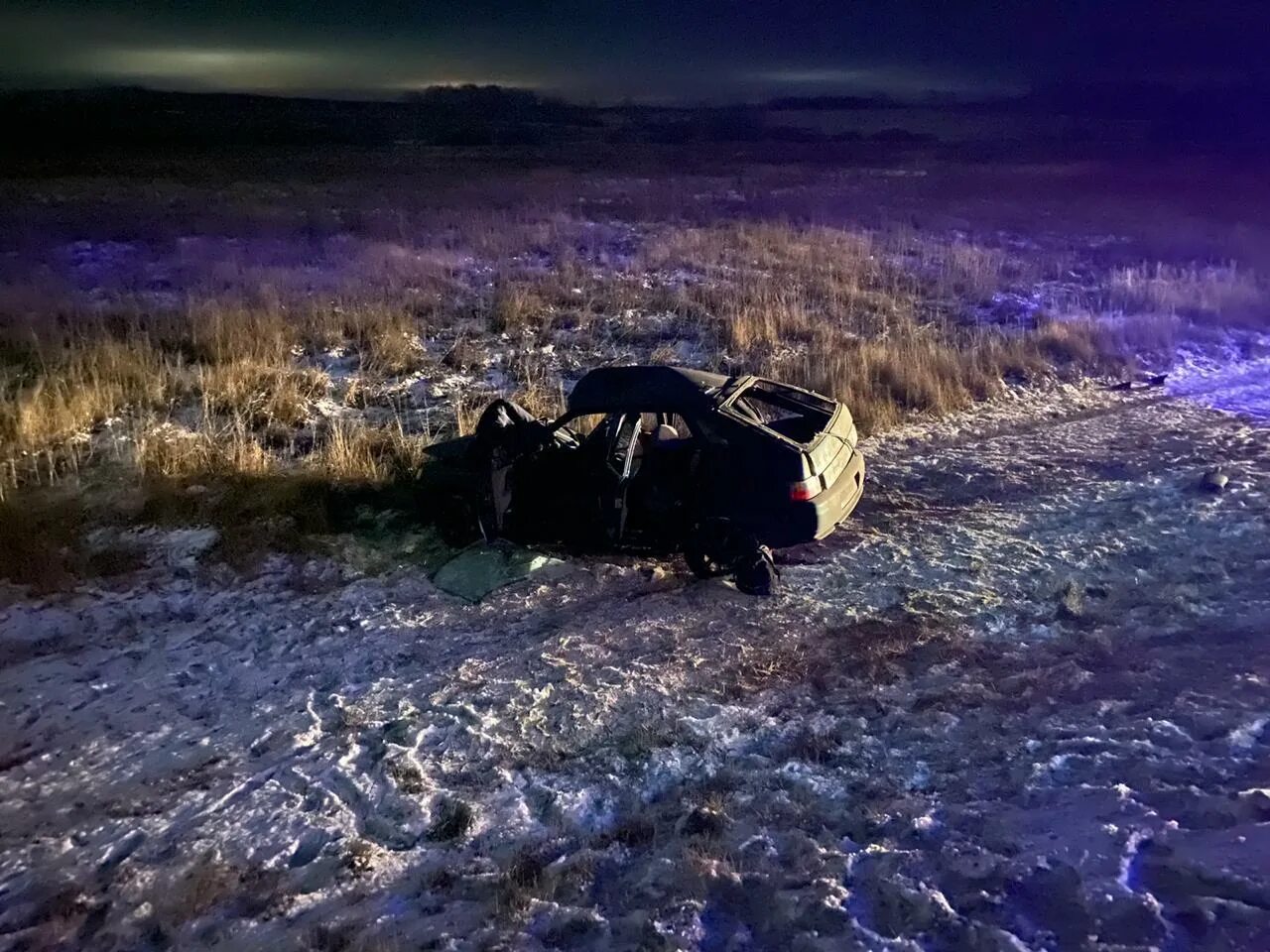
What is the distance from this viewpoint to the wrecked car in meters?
7.17

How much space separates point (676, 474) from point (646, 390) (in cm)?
67

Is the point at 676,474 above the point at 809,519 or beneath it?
above

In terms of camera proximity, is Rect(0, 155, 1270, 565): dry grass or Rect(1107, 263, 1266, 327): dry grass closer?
Rect(0, 155, 1270, 565): dry grass

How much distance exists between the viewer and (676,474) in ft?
24.9

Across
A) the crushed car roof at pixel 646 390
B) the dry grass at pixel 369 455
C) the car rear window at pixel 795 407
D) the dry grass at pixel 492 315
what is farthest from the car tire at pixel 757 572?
the dry grass at pixel 492 315

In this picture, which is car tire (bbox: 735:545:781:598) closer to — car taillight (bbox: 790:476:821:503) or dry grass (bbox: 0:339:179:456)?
car taillight (bbox: 790:476:821:503)

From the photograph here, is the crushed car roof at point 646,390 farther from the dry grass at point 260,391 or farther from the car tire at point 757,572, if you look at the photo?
the dry grass at point 260,391

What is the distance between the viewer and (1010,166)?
45812 mm

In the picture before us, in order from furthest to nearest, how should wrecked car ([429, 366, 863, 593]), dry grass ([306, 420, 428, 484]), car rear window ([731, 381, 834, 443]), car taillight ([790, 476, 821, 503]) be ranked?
1. dry grass ([306, 420, 428, 484])
2. car rear window ([731, 381, 834, 443])
3. wrecked car ([429, 366, 863, 593])
4. car taillight ([790, 476, 821, 503])

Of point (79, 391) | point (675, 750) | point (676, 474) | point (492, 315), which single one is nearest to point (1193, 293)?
point (492, 315)

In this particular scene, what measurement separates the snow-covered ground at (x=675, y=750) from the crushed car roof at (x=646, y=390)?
1.40 m

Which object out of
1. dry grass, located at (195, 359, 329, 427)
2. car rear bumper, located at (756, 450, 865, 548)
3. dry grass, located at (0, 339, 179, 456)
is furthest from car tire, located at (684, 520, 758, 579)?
dry grass, located at (0, 339, 179, 456)

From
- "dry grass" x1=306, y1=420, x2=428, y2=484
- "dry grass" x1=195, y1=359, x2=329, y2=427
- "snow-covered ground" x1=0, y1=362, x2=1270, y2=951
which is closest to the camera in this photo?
"snow-covered ground" x1=0, y1=362, x2=1270, y2=951

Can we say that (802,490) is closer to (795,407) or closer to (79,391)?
(795,407)
